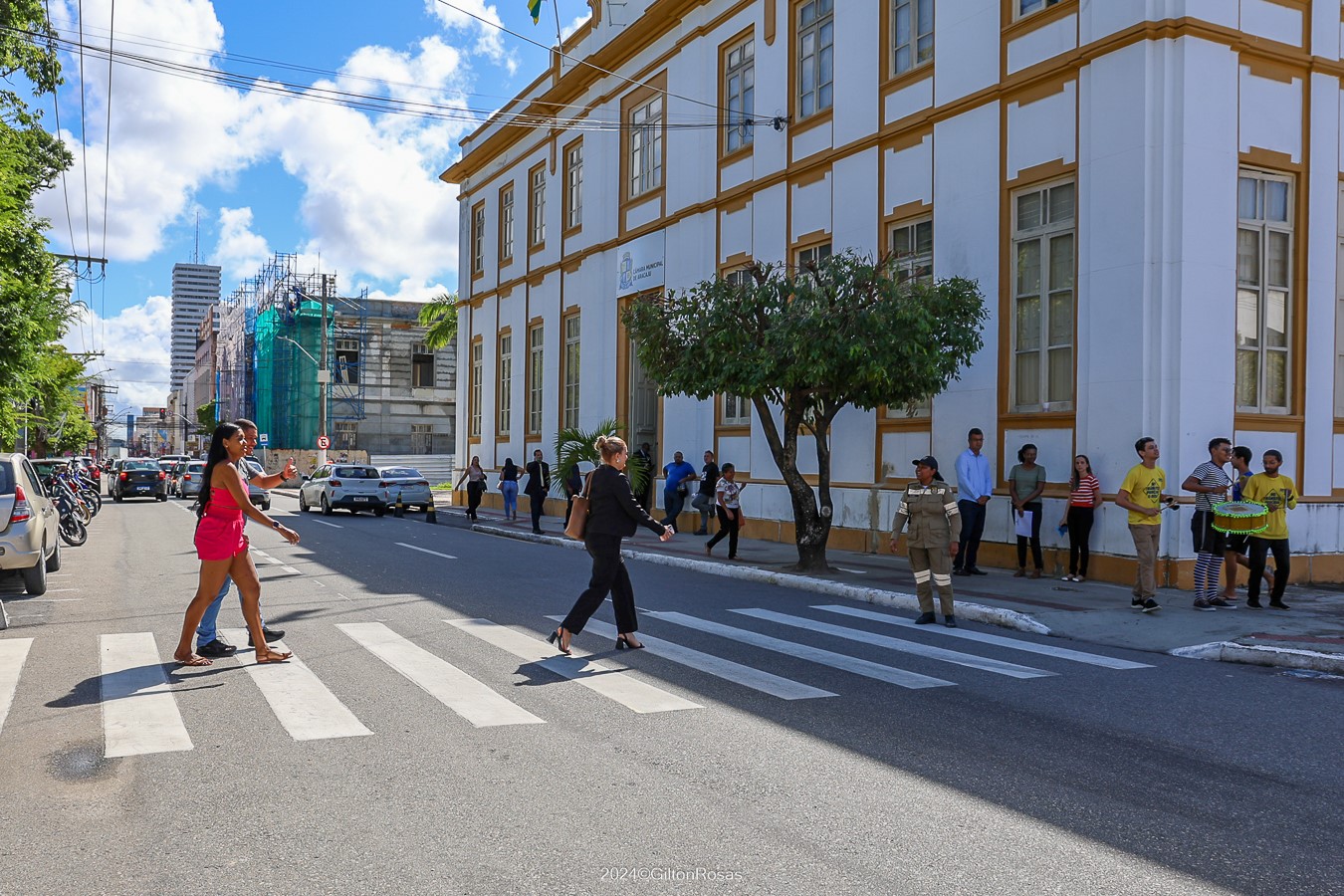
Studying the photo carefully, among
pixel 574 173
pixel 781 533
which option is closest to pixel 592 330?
pixel 574 173

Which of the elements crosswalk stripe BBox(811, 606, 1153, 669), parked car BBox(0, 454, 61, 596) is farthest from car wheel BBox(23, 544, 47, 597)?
crosswalk stripe BBox(811, 606, 1153, 669)

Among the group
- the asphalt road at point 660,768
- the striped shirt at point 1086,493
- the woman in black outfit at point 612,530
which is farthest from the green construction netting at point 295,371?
the woman in black outfit at point 612,530

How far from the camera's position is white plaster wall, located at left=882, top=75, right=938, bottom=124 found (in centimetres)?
1745

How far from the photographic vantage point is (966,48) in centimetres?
1666

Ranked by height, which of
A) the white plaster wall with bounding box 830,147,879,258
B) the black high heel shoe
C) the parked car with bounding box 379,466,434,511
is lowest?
the black high heel shoe

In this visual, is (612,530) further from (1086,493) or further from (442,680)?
(1086,493)

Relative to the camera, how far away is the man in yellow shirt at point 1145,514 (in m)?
11.4

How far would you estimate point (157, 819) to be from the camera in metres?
4.80

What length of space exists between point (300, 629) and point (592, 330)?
19032 millimetres

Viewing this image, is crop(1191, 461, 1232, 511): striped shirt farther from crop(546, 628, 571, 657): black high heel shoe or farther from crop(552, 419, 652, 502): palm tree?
crop(552, 419, 652, 502): palm tree

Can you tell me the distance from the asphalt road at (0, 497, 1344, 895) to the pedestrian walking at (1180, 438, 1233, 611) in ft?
9.55

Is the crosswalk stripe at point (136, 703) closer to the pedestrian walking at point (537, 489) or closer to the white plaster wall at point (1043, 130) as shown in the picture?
the white plaster wall at point (1043, 130)

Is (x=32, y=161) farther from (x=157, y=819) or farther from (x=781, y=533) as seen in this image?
(x=157, y=819)

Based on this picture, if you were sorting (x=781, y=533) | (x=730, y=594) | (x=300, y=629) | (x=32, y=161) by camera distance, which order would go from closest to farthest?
(x=300, y=629), (x=730, y=594), (x=781, y=533), (x=32, y=161)
